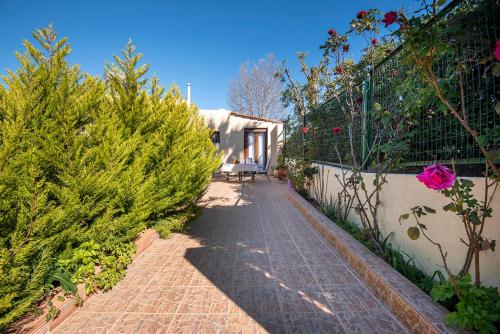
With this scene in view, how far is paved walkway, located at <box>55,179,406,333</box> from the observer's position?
6.57 feet

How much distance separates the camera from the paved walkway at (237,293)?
6.57 ft

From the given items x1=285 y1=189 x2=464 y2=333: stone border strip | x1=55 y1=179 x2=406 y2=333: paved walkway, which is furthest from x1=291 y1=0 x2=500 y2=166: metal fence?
x1=55 y1=179 x2=406 y2=333: paved walkway

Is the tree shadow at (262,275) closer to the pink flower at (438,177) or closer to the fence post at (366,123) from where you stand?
the pink flower at (438,177)

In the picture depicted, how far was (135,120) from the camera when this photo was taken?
3676mm

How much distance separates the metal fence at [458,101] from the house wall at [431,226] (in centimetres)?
31

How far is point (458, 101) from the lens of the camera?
220cm

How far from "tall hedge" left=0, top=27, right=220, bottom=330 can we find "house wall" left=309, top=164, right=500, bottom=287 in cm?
302

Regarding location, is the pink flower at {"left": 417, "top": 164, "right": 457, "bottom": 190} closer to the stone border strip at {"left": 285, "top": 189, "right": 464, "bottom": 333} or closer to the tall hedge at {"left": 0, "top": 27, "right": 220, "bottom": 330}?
the stone border strip at {"left": 285, "top": 189, "right": 464, "bottom": 333}

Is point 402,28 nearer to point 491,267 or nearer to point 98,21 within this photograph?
point 491,267

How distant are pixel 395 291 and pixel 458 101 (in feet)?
5.88

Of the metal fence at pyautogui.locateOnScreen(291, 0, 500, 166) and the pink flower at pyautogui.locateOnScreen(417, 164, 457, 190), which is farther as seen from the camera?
the metal fence at pyautogui.locateOnScreen(291, 0, 500, 166)

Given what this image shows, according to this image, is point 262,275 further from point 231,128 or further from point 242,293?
point 231,128

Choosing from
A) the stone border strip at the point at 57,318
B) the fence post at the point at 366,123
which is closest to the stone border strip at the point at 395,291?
the fence post at the point at 366,123

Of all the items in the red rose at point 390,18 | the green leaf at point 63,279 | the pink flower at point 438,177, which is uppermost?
the red rose at point 390,18
